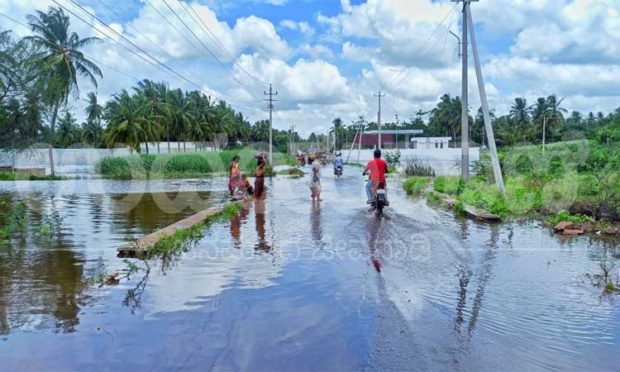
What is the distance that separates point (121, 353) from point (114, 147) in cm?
5424

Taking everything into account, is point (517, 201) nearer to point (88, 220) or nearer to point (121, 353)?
Answer: point (88, 220)

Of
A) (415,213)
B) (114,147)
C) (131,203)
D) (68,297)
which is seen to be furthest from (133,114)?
(68,297)

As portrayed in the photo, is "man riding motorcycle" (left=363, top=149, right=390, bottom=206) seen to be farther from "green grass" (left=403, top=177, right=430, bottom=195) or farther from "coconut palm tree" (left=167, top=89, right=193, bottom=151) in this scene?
"coconut palm tree" (left=167, top=89, right=193, bottom=151)

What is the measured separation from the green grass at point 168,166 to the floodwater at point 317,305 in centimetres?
2987

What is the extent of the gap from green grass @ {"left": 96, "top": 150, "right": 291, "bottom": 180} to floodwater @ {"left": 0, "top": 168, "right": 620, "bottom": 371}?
29.9 meters

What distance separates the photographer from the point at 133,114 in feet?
168

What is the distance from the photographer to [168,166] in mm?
43031

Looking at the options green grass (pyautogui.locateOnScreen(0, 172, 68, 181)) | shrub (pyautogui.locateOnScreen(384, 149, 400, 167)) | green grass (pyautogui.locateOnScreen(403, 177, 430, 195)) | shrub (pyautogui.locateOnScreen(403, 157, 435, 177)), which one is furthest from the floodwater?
shrub (pyautogui.locateOnScreen(384, 149, 400, 167))

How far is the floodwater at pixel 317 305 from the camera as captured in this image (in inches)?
169

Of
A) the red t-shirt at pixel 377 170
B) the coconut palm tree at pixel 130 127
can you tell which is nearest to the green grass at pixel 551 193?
the red t-shirt at pixel 377 170

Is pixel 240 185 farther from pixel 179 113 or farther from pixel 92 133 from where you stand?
pixel 92 133

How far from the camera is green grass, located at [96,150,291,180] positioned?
4034 cm

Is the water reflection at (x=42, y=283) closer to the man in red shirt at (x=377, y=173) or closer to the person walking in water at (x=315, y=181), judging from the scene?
the man in red shirt at (x=377, y=173)

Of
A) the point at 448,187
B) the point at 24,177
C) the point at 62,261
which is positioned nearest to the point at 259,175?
the point at 448,187
